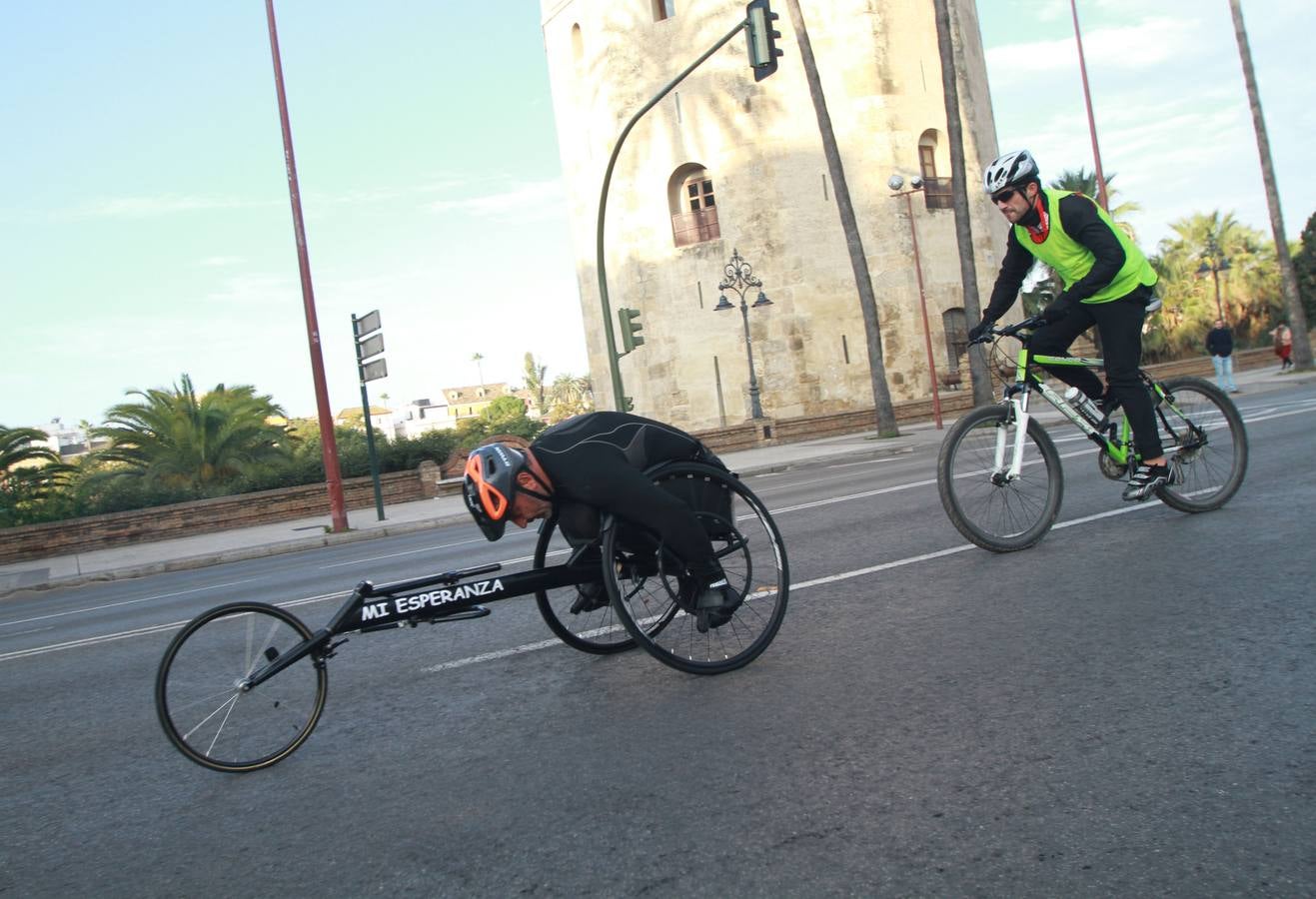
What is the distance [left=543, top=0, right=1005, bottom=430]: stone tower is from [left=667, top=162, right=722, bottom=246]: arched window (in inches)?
2.1

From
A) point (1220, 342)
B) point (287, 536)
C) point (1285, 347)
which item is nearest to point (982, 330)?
point (287, 536)

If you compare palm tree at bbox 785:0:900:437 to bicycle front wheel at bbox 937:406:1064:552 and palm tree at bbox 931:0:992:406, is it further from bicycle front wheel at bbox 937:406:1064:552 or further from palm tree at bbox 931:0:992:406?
bicycle front wheel at bbox 937:406:1064:552

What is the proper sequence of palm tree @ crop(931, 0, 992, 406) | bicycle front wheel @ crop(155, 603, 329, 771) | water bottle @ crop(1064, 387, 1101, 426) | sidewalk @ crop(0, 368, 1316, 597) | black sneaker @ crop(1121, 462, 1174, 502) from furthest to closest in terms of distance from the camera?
palm tree @ crop(931, 0, 992, 406) → sidewalk @ crop(0, 368, 1316, 597) → water bottle @ crop(1064, 387, 1101, 426) → black sneaker @ crop(1121, 462, 1174, 502) → bicycle front wheel @ crop(155, 603, 329, 771)

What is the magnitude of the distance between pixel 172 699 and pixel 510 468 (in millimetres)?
1432

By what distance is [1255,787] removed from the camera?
2.68 meters

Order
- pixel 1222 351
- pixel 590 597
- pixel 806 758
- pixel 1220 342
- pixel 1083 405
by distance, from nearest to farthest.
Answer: pixel 806 758 < pixel 590 597 < pixel 1083 405 < pixel 1220 342 < pixel 1222 351

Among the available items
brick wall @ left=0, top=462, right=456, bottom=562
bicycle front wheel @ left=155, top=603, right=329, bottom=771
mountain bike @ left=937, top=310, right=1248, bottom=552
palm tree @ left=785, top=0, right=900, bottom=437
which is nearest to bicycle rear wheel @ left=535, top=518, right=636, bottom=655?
bicycle front wheel @ left=155, top=603, right=329, bottom=771

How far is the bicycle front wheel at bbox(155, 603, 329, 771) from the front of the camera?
375 centimetres

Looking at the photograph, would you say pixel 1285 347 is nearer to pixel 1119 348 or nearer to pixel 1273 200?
pixel 1273 200

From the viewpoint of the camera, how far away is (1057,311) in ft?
19.5

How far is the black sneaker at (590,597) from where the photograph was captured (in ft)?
14.7

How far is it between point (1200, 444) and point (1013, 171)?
7.01 ft

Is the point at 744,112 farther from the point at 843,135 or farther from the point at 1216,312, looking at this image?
the point at 1216,312

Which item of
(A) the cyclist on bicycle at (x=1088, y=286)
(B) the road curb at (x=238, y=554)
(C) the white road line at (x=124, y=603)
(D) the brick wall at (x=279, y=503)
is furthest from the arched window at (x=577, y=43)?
(A) the cyclist on bicycle at (x=1088, y=286)
